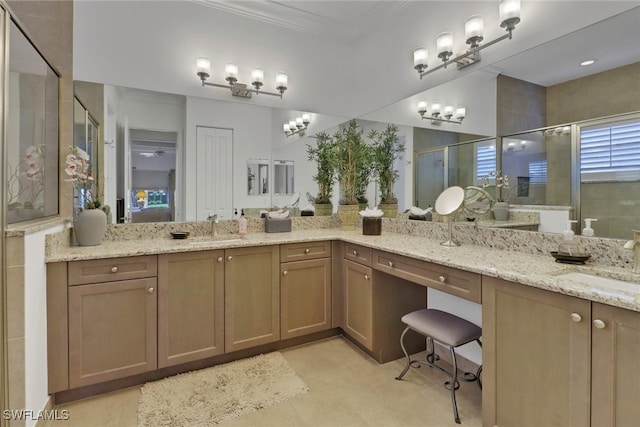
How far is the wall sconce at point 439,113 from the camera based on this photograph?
7.91 feet

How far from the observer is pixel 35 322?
1.60 meters

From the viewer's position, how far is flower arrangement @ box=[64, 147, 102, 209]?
2.00 m

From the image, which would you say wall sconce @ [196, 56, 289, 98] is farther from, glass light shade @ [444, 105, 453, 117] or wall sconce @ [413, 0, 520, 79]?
glass light shade @ [444, 105, 453, 117]

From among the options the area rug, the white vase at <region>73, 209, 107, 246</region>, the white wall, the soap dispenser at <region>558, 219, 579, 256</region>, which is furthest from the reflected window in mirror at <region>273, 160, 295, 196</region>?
the soap dispenser at <region>558, 219, 579, 256</region>

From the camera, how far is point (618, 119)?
1539 millimetres

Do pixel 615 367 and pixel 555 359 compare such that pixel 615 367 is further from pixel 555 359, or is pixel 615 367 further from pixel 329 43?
pixel 329 43

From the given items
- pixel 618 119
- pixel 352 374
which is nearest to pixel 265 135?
pixel 352 374

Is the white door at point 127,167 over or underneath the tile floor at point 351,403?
over

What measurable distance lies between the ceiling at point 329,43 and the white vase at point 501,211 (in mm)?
777

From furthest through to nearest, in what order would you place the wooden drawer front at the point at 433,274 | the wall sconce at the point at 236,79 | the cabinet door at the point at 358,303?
the wall sconce at the point at 236,79
the cabinet door at the point at 358,303
the wooden drawer front at the point at 433,274

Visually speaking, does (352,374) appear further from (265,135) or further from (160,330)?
(265,135)

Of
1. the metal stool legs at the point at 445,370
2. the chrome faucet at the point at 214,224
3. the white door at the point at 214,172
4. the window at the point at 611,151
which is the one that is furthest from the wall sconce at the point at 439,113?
the chrome faucet at the point at 214,224

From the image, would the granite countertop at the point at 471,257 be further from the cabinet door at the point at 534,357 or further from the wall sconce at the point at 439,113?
the wall sconce at the point at 439,113

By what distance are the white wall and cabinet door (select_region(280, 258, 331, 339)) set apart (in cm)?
144
